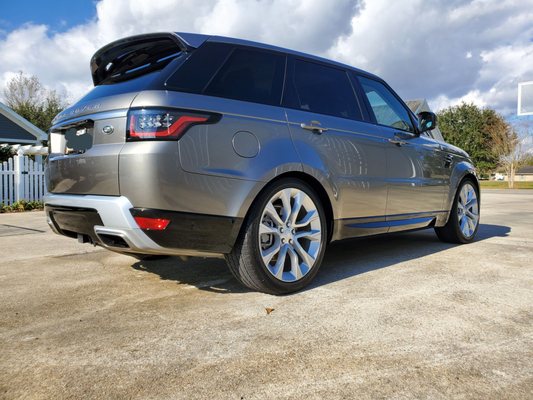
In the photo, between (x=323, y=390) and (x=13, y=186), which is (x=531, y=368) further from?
(x=13, y=186)

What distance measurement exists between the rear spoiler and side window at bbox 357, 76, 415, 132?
71.4 inches

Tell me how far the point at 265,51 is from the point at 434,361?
2.29m

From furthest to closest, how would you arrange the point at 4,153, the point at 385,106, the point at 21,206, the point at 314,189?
the point at 4,153 → the point at 21,206 → the point at 385,106 → the point at 314,189

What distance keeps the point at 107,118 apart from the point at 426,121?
10.8 feet

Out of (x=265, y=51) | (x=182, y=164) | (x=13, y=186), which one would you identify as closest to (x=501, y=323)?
(x=182, y=164)

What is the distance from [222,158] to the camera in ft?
8.44

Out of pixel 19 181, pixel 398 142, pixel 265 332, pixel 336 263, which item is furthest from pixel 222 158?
pixel 19 181

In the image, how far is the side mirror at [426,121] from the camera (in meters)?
4.51

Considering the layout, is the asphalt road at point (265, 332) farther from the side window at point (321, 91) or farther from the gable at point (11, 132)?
the gable at point (11, 132)

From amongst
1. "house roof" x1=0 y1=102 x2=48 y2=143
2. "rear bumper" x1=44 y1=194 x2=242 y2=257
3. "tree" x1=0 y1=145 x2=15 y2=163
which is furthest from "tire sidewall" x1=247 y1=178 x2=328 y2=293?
"house roof" x1=0 y1=102 x2=48 y2=143

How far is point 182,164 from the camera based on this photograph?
8.02 ft

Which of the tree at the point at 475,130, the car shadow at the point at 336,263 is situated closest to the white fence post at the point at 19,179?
the car shadow at the point at 336,263

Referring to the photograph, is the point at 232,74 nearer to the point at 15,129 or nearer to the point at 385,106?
the point at 385,106

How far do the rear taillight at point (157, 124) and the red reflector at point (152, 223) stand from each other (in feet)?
1.50
